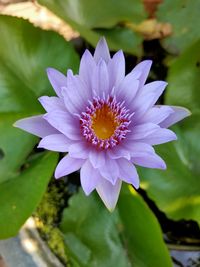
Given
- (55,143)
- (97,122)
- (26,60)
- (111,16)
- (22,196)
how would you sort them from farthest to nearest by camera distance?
(111,16) < (26,60) < (22,196) < (97,122) < (55,143)

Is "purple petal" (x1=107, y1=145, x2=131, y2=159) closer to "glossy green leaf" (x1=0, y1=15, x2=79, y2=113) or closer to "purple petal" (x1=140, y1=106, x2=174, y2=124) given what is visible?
"purple petal" (x1=140, y1=106, x2=174, y2=124)

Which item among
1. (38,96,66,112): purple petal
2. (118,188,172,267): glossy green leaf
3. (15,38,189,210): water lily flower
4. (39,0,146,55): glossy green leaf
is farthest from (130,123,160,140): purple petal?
(39,0,146,55): glossy green leaf

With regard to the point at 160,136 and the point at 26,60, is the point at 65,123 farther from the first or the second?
the point at 26,60

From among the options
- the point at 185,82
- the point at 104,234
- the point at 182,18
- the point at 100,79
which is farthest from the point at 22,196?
the point at 182,18

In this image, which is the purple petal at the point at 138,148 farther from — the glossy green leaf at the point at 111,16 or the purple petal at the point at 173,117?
the glossy green leaf at the point at 111,16

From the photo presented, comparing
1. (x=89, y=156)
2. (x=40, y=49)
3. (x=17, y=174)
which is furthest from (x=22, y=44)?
(x=89, y=156)

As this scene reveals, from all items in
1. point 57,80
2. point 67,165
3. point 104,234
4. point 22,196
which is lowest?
point 104,234

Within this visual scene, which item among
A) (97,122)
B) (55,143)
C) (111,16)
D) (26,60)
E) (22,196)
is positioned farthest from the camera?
(111,16)
